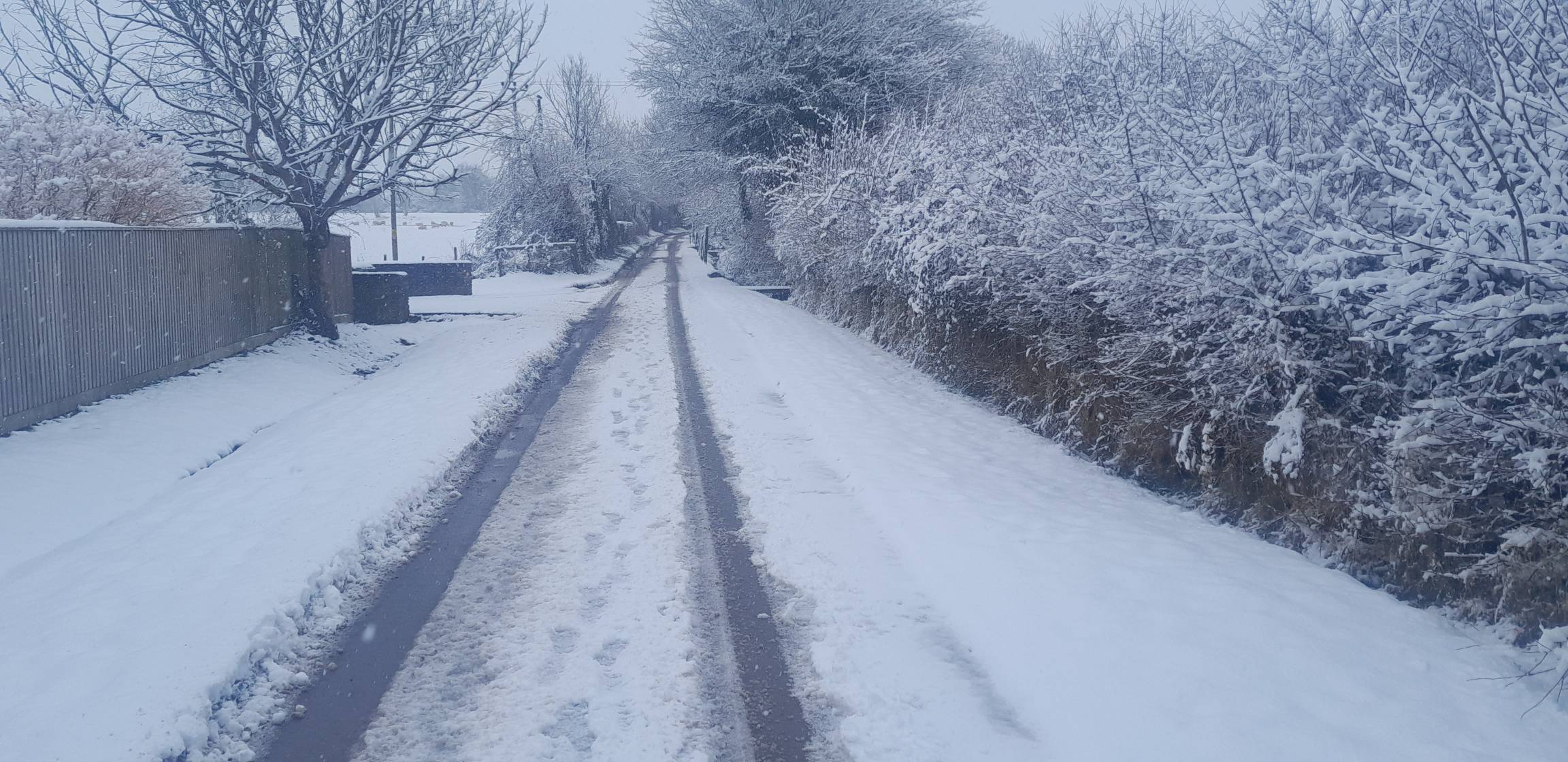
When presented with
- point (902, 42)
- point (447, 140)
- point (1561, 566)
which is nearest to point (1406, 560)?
point (1561, 566)

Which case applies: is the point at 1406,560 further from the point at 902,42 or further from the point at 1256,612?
the point at 902,42

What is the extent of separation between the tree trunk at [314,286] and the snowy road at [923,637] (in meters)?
9.23

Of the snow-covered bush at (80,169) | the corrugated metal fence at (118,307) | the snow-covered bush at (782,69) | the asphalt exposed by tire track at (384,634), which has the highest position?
the snow-covered bush at (782,69)

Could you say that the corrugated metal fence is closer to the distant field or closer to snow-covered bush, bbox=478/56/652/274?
the distant field

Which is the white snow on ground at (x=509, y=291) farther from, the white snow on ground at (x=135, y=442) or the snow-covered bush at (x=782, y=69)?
the white snow on ground at (x=135, y=442)

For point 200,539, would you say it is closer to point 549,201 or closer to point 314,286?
point 314,286

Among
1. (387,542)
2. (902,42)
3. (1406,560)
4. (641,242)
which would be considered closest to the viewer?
(1406,560)

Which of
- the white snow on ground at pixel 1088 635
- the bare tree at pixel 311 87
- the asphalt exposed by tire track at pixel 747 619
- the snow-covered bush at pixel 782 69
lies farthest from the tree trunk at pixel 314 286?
the snow-covered bush at pixel 782 69

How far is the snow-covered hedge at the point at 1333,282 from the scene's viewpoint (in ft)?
14.7

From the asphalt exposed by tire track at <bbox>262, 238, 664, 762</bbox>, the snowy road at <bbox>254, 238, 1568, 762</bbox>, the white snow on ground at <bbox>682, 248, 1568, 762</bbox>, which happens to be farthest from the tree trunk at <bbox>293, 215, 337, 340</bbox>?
the white snow on ground at <bbox>682, 248, 1568, 762</bbox>

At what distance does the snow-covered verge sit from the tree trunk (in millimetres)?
3084

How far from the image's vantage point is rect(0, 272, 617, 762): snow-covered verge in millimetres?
3949

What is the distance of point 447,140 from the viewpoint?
15.9 meters

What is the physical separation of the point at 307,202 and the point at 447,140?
2.39 meters
